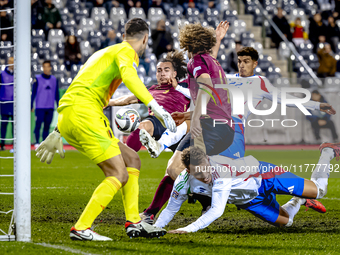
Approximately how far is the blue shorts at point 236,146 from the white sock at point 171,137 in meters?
0.65

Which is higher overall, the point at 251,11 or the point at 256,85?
the point at 251,11

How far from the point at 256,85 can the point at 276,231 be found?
1.91m

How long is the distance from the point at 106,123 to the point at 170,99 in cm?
231

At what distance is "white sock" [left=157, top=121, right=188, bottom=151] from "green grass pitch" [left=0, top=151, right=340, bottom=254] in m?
0.79

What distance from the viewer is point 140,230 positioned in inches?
159

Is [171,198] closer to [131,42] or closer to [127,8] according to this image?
[131,42]

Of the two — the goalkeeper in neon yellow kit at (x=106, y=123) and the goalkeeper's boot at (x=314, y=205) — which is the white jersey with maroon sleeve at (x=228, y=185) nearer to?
the goalkeeper in neon yellow kit at (x=106, y=123)

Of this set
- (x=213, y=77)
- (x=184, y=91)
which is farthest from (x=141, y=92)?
(x=184, y=91)

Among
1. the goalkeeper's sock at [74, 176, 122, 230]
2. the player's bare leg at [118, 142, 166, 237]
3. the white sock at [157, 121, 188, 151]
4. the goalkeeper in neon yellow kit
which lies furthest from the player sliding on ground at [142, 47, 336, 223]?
the goalkeeper's sock at [74, 176, 122, 230]

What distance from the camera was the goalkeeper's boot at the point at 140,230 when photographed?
4.04m

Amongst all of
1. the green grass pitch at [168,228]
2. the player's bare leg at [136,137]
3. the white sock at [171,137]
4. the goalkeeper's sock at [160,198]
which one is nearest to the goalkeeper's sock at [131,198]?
the green grass pitch at [168,228]

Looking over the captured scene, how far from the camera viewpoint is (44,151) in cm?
427

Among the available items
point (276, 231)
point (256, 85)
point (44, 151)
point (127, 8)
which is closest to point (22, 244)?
point (44, 151)

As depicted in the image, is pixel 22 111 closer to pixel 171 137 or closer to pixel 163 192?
pixel 163 192
